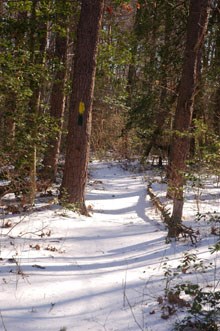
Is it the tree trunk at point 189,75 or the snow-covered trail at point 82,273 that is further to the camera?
the tree trunk at point 189,75

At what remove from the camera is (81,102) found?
7.98 meters

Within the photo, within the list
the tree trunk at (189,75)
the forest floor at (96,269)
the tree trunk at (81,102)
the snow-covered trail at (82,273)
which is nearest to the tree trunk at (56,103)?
the forest floor at (96,269)

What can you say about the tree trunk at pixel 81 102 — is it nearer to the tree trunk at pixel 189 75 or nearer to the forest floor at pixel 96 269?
the forest floor at pixel 96 269

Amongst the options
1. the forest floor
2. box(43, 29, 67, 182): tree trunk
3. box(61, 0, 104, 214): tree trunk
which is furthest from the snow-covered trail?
box(43, 29, 67, 182): tree trunk

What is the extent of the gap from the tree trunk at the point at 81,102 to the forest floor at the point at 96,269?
568 millimetres

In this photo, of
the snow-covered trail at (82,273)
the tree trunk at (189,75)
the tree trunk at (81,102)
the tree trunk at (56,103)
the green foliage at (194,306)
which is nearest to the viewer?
the green foliage at (194,306)

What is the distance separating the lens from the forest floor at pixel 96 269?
4.02 m

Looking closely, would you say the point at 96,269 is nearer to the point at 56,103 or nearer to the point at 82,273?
the point at 82,273

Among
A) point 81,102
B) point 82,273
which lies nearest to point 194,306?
point 82,273

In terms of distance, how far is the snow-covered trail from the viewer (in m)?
3.99

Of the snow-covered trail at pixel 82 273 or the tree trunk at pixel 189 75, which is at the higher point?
the tree trunk at pixel 189 75

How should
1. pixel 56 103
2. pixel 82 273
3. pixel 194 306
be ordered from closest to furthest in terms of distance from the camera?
pixel 194 306 → pixel 82 273 → pixel 56 103

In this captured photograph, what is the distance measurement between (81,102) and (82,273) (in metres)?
3.86

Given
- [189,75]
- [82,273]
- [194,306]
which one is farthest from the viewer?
[189,75]
